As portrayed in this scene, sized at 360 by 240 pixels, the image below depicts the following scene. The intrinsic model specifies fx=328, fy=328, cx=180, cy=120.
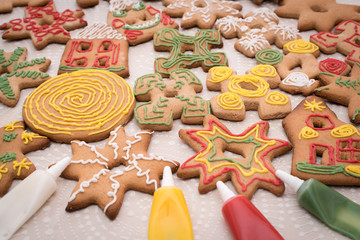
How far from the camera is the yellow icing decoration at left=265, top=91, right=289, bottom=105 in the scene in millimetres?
1492

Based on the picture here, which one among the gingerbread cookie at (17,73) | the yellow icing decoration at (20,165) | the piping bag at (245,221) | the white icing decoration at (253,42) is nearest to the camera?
the piping bag at (245,221)

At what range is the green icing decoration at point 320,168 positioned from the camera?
1218 mm

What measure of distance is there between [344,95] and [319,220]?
0.67 metres

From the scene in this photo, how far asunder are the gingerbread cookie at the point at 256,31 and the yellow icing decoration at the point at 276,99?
1.22 ft

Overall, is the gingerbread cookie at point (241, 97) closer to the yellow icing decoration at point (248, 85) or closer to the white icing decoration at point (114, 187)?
the yellow icing decoration at point (248, 85)

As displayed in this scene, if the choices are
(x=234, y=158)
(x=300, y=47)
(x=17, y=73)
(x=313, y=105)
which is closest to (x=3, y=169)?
(x=17, y=73)

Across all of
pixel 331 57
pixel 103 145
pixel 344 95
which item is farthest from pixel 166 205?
pixel 331 57

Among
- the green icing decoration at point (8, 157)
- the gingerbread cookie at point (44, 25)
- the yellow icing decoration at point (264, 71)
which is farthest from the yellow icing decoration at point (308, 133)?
the gingerbread cookie at point (44, 25)

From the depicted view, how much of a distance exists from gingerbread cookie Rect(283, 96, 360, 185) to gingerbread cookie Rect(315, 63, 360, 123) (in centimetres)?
8

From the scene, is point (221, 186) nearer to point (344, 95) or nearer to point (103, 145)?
point (103, 145)

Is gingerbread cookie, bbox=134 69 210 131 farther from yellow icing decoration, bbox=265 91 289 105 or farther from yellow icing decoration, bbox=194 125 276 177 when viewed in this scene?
yellow icing decoration, bbox=265 91 289 105

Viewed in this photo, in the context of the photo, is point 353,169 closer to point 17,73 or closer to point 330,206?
point 330,206

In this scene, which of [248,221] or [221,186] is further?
[221,186]

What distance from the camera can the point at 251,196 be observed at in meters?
1.20
